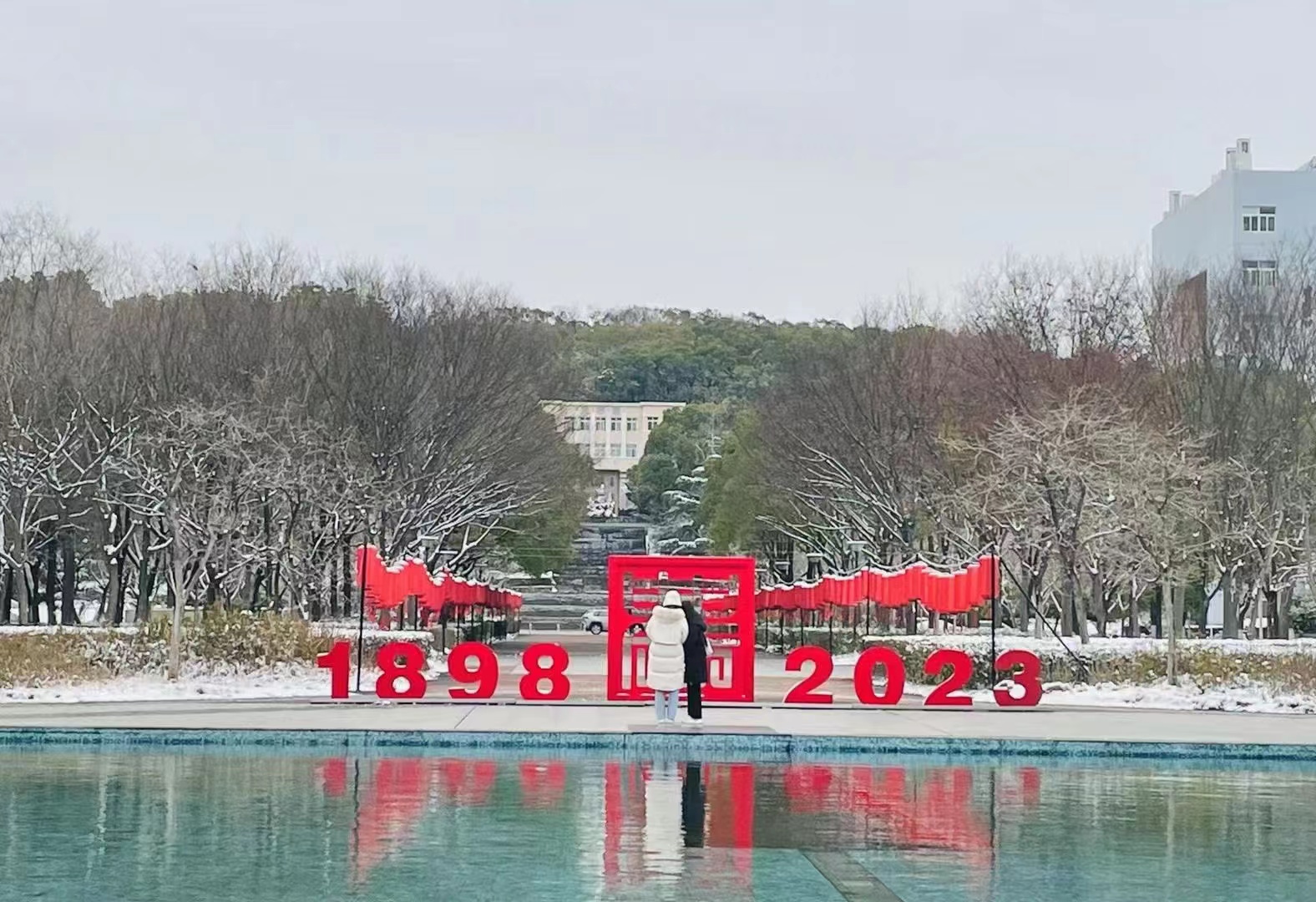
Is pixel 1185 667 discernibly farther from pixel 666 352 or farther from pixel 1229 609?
pixel 666 352

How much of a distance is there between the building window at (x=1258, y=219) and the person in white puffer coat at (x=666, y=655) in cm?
5784

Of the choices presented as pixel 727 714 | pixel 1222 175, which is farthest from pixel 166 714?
pixel 1222 175

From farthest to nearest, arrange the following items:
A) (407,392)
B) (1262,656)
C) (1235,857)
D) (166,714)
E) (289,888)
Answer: (407,392), (1262,656), (166,714), (1235,857), (289,888)

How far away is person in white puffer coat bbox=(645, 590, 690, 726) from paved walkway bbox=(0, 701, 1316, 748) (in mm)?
411

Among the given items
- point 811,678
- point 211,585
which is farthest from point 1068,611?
point 211,585

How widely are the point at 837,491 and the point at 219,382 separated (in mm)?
21859

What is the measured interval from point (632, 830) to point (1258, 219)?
6650cm

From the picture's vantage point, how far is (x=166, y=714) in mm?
23078

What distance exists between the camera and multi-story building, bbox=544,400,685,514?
162 meters

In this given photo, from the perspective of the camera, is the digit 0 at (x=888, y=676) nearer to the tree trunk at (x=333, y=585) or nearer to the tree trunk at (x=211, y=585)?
the tree trunk at (x=211, y=585)

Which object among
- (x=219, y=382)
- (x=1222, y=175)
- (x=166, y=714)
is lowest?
(x=166, y=714)

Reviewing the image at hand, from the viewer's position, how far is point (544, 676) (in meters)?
26.5

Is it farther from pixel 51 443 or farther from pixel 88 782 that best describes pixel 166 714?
pixel 51 443

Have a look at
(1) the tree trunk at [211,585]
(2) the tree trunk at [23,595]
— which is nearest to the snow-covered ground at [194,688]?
(1) the tree trunk at [211,585]
